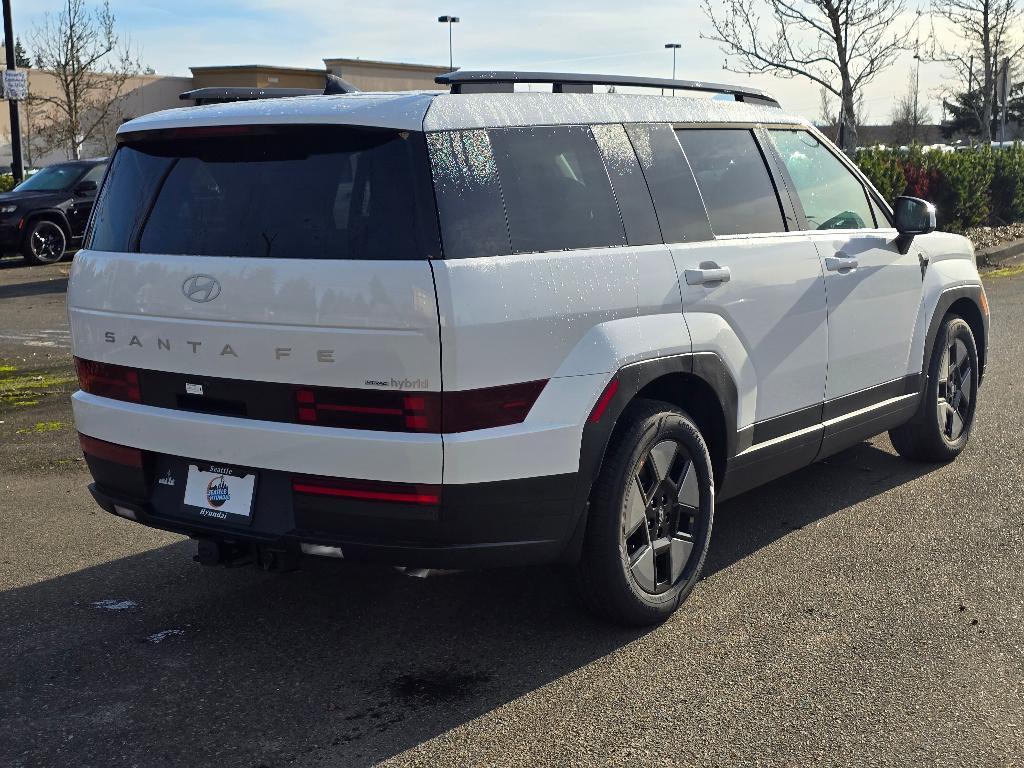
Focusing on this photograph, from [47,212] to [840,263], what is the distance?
637 inches

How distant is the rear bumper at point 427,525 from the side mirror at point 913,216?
8.90 ft

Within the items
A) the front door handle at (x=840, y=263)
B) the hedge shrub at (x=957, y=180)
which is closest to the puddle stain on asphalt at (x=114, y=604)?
the front door handle at (x=840, y=263)

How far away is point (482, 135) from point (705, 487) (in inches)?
64.1

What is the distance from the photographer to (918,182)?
18375 mm

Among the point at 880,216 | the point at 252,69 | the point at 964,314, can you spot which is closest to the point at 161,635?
the point at 880,216

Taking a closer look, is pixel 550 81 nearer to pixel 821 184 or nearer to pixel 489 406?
pixel 489 406

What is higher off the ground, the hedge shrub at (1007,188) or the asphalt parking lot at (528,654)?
the hedge shrub at (1007,188)

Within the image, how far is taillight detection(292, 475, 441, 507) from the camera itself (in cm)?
373

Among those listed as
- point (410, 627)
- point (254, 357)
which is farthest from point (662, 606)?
point (254, 357)

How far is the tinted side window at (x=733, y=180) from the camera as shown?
4832mm

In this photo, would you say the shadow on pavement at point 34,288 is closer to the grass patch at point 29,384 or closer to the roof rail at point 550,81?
the grass patch at point 29,384

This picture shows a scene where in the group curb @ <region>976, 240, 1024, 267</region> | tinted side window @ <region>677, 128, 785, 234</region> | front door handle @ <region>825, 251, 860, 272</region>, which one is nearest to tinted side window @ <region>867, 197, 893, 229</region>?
front door handle @ <region>825, 251, 860, 272</region>

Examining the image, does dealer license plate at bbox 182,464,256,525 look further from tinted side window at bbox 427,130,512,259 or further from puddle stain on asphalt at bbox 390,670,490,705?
tinted side window at bbox 427,130,512,259

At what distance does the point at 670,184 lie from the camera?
463 centimetres
